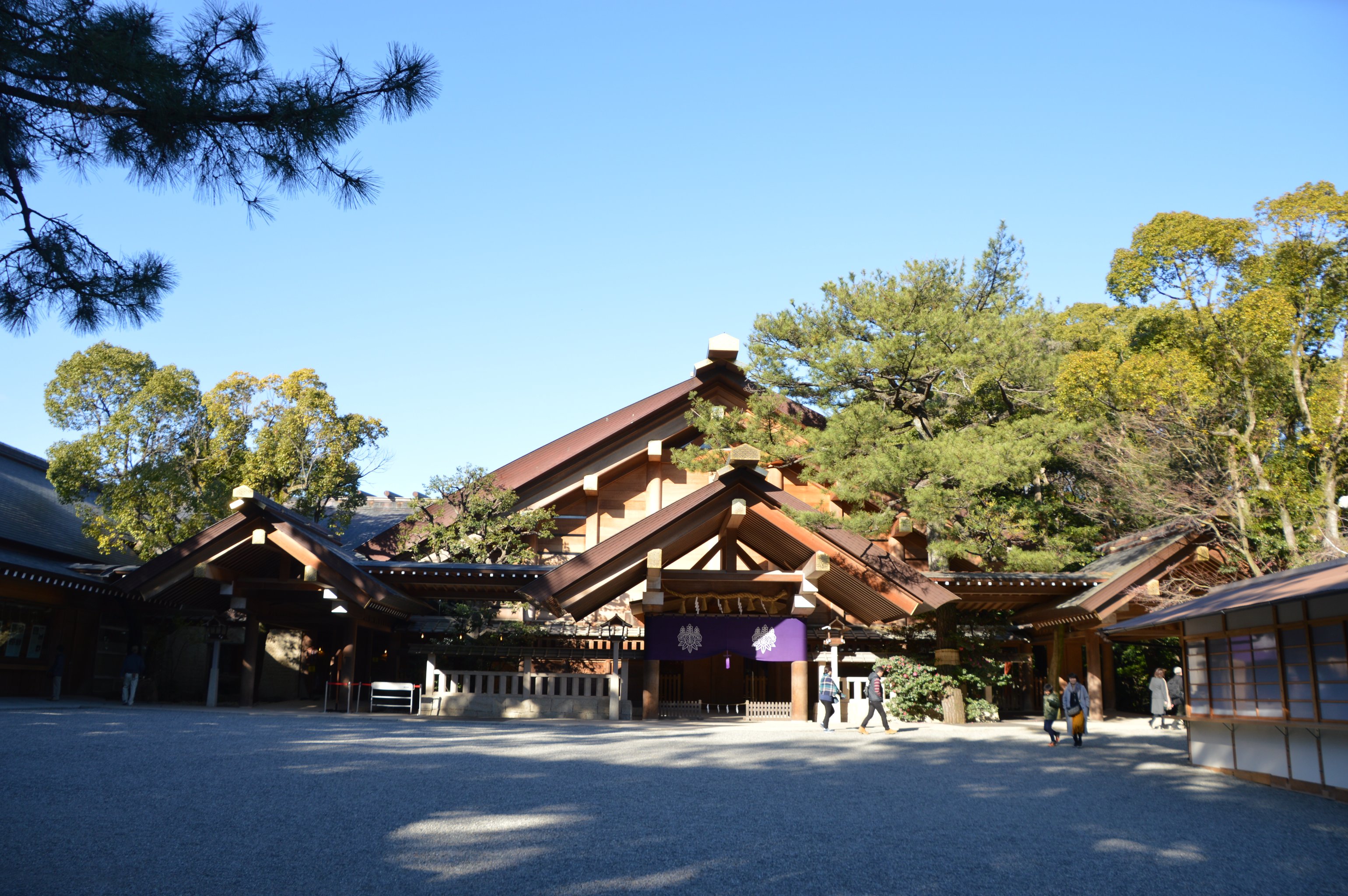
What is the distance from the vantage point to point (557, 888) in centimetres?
488

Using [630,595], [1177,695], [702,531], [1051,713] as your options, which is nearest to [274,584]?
[630,595]

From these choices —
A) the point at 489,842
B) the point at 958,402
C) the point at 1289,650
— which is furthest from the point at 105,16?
the point at 958,402

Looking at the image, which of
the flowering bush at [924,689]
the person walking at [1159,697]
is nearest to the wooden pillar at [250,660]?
the flowering bush at [924,689]

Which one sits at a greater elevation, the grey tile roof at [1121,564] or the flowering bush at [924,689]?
the grey tile roof at [1121,564]

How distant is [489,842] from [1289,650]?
864cm

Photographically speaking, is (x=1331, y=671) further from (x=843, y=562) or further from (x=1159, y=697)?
(x=1159, y=697)

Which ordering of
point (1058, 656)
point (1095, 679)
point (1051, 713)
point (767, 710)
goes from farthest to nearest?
1. point (1095, 679)
2. point (1058, 656)
3. point (767, 710)
4. point (1051, 713)

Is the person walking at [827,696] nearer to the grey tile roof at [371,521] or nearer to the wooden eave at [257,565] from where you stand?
the wooden eave at [257,565]

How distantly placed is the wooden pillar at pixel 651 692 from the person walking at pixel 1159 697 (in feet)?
32.5

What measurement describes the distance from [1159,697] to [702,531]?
32.9 ft

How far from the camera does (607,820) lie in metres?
6.50

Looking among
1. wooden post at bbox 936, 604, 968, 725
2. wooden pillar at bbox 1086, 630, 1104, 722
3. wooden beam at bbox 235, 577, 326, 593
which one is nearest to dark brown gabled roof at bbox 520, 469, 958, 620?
wooden post at bbox 936, 604, 968, 725

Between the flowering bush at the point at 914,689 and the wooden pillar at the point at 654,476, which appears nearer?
the flowering bush at the point at 914,689

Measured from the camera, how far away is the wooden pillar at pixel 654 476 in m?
19.6
